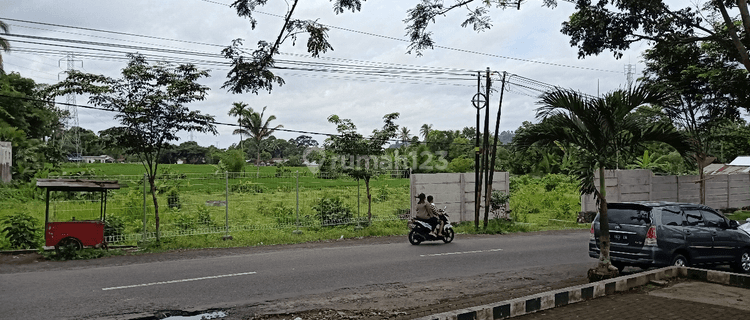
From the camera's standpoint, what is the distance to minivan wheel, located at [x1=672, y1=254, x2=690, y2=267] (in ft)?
37.2

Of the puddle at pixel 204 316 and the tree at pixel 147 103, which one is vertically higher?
the tree at pixel 147 103

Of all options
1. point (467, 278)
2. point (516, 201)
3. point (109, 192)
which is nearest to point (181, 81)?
point (109, 192)

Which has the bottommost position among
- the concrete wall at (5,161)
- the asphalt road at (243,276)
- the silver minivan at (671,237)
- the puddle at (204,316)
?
the puddle at (204,316)

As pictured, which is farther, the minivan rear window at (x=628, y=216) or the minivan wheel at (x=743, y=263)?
the minivan wheel at (x=743, y=263)

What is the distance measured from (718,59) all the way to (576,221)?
31.0 ft

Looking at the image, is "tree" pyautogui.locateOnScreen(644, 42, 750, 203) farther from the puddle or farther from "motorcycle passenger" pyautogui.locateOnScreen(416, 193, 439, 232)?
the puddle

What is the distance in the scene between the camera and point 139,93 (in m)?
15.9

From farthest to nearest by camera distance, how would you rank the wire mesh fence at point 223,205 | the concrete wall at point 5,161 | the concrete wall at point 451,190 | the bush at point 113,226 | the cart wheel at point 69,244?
the concrete wall at point 5,161, the concrete wall at point 451,190, the wire mesh fence at point 223,205, the bush at point 113,226, the cart wheel at point 69,244

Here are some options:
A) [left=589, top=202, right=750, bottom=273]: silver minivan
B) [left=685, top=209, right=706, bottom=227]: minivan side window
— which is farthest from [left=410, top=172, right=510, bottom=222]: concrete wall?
[left=685, top=209, right=706, bottom=227]: minivan side window

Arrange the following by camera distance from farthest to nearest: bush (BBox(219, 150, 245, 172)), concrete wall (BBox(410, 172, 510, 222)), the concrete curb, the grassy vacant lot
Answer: bush (BBox(219, 150, 245, 172)) < concrete wall (BBox(410, 172, 510, 222)) < the grassy vacant lot < the concrete curb

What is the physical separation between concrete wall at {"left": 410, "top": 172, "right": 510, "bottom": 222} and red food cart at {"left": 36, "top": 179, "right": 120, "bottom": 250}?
11.4 metres

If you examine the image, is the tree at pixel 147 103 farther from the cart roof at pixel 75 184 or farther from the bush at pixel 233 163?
the bush at pixel 233 163

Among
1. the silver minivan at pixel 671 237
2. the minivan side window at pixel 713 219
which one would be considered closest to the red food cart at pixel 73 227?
the silver minivan at pixel 671 237

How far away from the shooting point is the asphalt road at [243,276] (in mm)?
→ 8828
